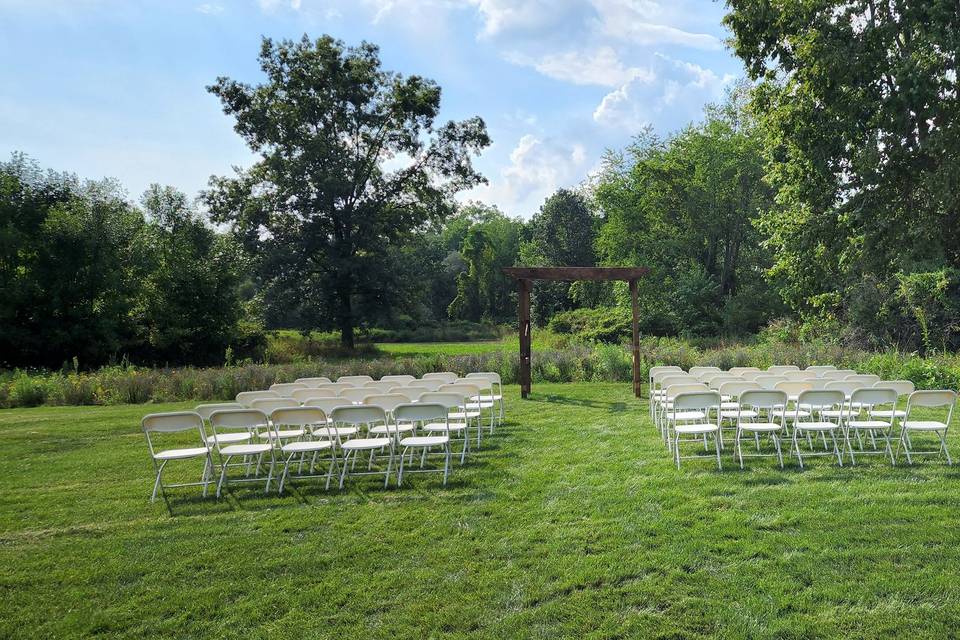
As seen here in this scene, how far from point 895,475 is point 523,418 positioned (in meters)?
5.36

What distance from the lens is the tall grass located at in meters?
12.9

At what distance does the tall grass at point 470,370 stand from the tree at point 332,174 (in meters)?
13.4

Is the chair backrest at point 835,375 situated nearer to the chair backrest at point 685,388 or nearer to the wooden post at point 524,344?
the chair backrest at point 685,388

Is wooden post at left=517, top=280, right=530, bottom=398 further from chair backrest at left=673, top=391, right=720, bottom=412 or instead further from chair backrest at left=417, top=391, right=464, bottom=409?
chair backrest at left=673, top=391, right=720, bottom=412

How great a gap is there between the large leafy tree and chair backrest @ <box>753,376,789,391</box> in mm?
9525

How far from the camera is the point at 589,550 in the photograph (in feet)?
12.8

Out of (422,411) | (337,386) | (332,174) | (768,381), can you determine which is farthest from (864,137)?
(332,174)

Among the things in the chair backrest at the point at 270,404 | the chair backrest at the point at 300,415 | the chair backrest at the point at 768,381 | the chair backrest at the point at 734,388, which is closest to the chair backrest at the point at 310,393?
the chair backrest at the point at 270,404

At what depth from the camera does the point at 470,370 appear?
615 inches

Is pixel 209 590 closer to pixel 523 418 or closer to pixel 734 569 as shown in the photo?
pixel 734 569

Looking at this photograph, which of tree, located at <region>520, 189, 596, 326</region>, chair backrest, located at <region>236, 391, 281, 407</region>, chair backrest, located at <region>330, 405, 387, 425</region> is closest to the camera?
chair backrest, located at <region>330, 405, 387, 425</region>

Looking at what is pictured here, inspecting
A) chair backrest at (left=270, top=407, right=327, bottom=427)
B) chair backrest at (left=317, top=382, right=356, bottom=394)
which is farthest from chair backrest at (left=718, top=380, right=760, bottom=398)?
chair backrest at (left=317, top=382, right=356, bottom=394)

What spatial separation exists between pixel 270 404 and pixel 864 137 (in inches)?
634

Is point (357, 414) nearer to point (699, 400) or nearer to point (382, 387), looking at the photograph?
point (382, 387)
